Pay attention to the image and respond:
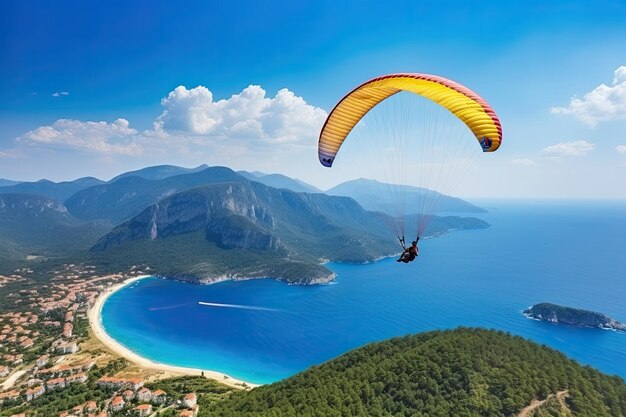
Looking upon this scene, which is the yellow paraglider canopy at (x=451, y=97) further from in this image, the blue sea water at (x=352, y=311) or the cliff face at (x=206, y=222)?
the cliff face at (x=206, y=222)

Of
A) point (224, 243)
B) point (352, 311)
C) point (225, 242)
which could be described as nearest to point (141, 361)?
point (352, 311)

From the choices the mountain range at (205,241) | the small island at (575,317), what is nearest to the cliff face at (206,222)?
the mountain range at (205,241)

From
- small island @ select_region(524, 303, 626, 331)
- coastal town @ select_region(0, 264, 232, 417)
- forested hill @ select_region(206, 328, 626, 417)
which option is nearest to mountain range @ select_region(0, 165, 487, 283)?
coastal town @ select_region(0, 264, 232, 417)

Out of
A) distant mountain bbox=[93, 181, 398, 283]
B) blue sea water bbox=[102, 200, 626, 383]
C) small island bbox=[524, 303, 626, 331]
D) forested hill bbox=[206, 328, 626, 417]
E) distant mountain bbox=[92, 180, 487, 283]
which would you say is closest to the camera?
forested hill bbox=[206, 328, 626, 417]

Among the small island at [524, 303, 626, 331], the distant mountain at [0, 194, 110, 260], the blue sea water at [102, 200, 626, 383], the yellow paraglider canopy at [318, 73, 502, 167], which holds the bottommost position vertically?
the blue sea water at [102, 200, 626, 383]

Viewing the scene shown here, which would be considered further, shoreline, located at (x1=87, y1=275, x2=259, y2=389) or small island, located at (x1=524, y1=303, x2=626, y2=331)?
small island, located at (x1=524, y1=303, x2=626, y2=331)

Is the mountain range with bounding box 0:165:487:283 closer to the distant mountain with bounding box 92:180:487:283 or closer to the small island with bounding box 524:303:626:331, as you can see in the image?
the distant mountain with bounding box 92:180:487:283

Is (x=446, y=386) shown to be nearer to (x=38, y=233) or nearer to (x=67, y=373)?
(x=67, y=373)
